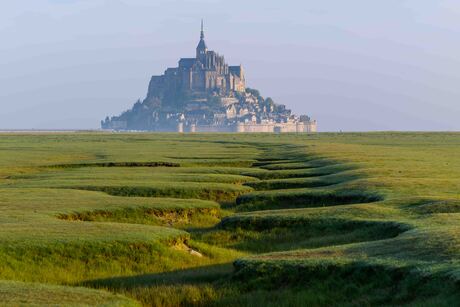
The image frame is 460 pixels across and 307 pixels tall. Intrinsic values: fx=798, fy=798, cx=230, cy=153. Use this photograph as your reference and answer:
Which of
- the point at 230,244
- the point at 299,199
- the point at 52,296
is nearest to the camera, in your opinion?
the point at 52,296

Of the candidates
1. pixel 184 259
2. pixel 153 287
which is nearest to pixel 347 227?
pixel 184 259

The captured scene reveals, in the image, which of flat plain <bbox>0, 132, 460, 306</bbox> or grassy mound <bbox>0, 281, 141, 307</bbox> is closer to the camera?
grassy mound <bbox>0, 281, 141, 307</bbox>

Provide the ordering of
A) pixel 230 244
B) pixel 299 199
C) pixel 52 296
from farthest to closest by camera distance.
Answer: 1. pixel 299 199
2. pixel 230 244
3. pixel 52 296

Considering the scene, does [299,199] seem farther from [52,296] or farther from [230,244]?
[52,296]

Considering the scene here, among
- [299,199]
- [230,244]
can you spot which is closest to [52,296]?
[230,244]

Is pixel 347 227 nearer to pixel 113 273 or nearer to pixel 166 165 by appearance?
pixel 113 273

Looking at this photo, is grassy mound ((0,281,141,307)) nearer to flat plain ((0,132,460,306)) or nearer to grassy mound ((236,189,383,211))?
flat plain ((0,132,460,306))

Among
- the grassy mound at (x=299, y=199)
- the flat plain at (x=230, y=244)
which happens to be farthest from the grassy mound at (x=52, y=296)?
the grassy mound at (x=299, y=199)

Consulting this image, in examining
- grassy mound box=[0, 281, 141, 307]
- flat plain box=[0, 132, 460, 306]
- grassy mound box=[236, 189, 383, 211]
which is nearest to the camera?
grassy mound box=[0, 281, 141, 307]

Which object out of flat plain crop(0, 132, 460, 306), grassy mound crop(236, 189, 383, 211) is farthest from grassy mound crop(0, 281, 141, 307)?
grassy mound crop(236, 189, 383, 211)

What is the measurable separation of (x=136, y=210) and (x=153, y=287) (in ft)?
36.9

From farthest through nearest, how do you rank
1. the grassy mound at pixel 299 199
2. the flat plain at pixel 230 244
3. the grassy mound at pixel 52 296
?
the grassy mound at pixel 299 199 → the flat plain at pixel 230 244 → the grassy mound at pixel 52 296

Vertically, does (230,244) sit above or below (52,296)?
below

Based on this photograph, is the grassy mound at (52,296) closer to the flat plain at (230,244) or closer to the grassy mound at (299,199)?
the flat plain at (230,244)
